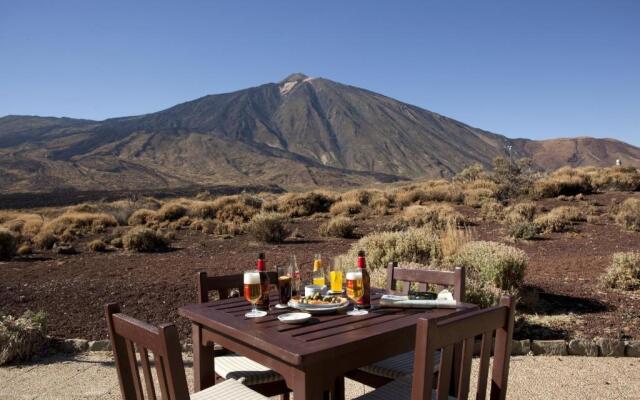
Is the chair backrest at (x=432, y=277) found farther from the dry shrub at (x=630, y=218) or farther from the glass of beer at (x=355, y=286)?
the dry shrub at (x=630, y=218)

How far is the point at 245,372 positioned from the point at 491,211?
14286mm

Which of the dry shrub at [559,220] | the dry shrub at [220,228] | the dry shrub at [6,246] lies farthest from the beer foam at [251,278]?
the dry shrub at [220,228]

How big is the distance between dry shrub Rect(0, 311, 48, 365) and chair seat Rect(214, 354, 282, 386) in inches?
115

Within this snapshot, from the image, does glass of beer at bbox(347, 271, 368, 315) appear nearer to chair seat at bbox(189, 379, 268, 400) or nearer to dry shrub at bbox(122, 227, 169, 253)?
chair seat at bbox(189, 379, 268, 400)

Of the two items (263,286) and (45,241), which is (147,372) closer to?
(263,286)

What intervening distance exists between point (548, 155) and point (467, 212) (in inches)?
5967

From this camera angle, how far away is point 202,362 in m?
2.94

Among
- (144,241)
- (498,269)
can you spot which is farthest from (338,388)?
(144,241)

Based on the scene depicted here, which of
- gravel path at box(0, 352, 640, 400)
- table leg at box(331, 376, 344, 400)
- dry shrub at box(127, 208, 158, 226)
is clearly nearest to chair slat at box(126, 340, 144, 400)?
table leg at box(331, 376, 344, 400)

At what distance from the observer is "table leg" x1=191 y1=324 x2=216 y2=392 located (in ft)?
9.56

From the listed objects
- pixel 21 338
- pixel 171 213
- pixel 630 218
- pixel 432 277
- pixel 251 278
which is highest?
pixel 251 278

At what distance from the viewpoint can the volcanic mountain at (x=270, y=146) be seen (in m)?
81.9

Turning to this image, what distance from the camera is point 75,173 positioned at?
7700cm

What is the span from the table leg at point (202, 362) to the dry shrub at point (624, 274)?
6097mm
